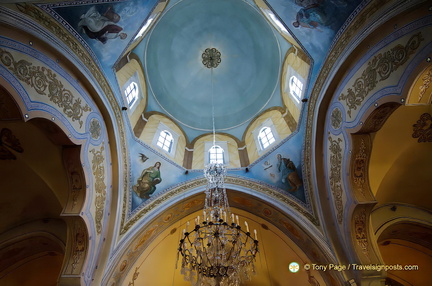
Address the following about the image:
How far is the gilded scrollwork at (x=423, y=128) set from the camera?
7285mm

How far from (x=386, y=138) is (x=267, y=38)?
675 cm

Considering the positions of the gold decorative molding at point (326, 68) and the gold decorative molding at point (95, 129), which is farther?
the gold decorative molding at point (95, 129)

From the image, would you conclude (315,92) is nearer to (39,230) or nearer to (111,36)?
(111,36)

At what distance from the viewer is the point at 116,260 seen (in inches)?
340

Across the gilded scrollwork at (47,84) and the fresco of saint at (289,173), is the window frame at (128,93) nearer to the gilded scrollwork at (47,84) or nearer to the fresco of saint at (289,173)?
the gilded scrollwork at (47,84)

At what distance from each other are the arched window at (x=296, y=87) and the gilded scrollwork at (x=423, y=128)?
153 inches

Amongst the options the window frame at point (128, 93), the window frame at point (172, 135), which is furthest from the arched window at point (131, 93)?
the window frame at point (172, 135)

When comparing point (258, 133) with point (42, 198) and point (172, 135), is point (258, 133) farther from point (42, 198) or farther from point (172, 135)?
point (42, 198)

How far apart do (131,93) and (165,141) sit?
8.90ft

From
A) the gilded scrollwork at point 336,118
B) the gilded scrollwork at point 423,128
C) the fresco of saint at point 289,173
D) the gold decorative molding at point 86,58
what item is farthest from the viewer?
the fresco of saint at point 289,173

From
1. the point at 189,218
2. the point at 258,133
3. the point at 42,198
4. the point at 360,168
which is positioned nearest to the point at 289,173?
the point at 360,168

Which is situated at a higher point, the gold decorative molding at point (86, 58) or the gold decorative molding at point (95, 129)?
the gold decorative molding at point (86, 58)

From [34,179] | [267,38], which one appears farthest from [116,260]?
[267,38]

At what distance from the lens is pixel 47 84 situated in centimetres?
614
